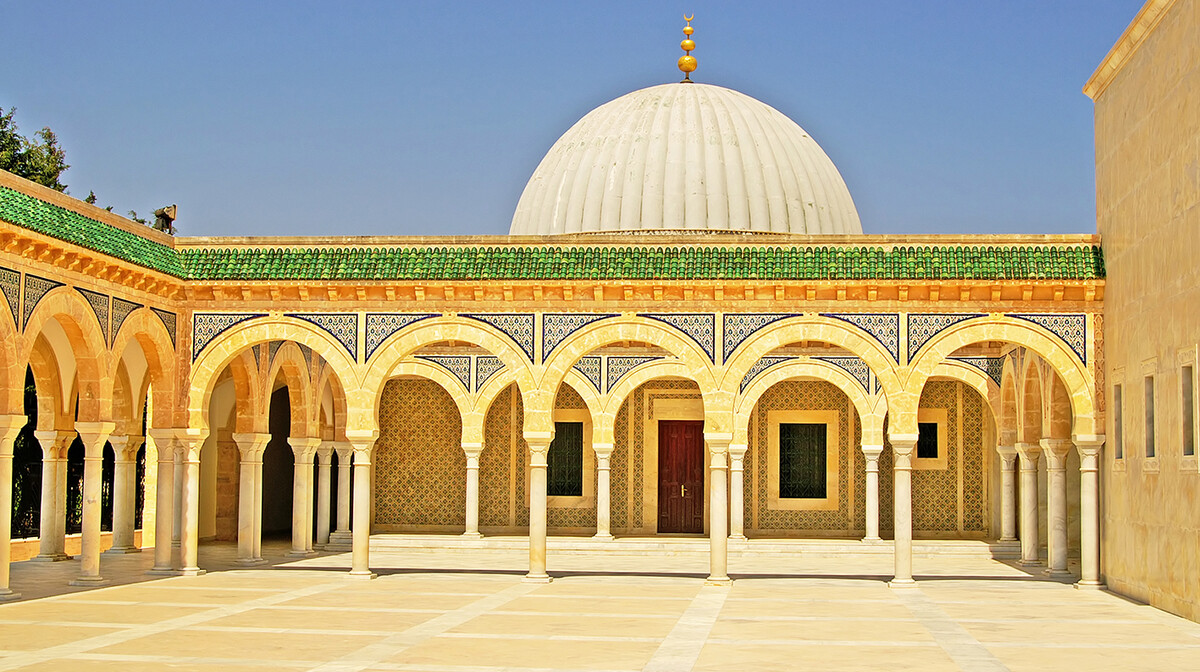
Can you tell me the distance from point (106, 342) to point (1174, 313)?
31.9 ft

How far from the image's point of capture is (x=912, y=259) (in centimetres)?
1358

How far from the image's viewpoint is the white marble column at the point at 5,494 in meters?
11.5

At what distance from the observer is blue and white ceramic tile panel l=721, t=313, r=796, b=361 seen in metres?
13.8

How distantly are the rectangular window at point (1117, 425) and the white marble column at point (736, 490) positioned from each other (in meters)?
6.32

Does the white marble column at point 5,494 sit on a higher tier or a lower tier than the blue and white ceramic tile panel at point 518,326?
lower

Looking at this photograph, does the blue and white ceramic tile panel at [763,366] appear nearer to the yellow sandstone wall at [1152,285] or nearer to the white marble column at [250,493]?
the yellow sandstone wall at [1152,285]

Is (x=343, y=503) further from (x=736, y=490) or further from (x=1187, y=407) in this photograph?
(x=1187, y=407)

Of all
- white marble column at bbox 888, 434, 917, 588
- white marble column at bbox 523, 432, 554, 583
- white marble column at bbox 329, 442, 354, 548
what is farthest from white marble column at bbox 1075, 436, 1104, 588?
white marble column at bbox 329, 442, 354, 548

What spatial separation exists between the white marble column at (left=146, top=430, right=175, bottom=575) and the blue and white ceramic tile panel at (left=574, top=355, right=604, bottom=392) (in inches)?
246

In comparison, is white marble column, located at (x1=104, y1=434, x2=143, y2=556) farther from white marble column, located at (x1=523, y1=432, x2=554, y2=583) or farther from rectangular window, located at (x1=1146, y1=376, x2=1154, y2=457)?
rectangular window, located at (x1=1146, y1=376, x2=1154, y2=457)

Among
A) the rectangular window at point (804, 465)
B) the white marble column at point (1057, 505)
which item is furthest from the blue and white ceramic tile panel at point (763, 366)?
the white marble column at point (1057, 505)

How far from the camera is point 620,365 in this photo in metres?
19.4

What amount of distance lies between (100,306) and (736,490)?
9.35 m

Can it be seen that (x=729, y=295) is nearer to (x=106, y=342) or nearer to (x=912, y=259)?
(x=912, y=259)
